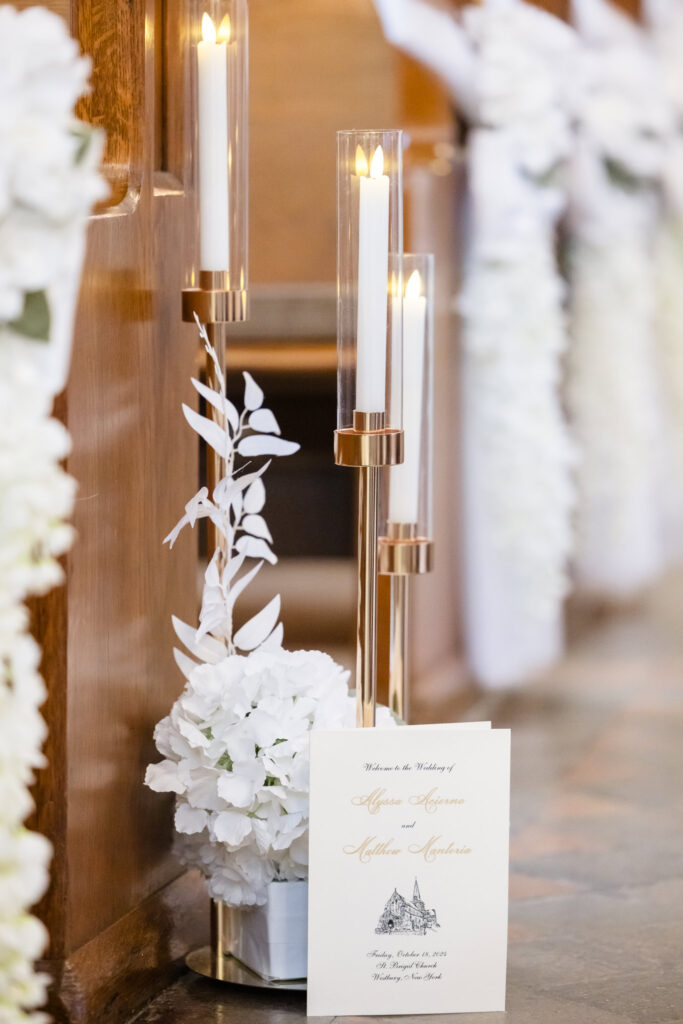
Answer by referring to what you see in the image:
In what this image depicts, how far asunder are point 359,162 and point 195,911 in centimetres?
61

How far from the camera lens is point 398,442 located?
1.07m

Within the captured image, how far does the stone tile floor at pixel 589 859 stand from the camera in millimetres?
1074

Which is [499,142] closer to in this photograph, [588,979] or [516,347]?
[516,347]

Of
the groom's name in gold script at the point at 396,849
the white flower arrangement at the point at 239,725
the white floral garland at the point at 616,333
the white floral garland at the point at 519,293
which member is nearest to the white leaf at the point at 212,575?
the white flower arrangement at the point at 239,725

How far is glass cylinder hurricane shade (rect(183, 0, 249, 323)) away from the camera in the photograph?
43.5 inches

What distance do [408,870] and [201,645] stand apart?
0.75ft

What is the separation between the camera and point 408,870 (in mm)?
1027

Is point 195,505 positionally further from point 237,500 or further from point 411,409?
point 411,409

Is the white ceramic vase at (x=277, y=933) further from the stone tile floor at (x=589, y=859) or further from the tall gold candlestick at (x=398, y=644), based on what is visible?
the tall gold candlestick at (x=398, y=644)

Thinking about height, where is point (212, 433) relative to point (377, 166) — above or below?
below

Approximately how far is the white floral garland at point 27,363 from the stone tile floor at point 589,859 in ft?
1.27

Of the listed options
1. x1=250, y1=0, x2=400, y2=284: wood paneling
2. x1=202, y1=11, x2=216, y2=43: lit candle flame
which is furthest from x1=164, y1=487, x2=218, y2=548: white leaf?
x1=250, y1=0, x2=400, y2=284: wood paneling

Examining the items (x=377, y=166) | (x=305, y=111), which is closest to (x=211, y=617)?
(x=377, y=166)

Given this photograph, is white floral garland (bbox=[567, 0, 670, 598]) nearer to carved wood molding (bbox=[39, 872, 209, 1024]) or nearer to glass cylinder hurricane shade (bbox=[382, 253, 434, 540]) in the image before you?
glass cylinder hurricane shade (bbox=[382, 253, 434, 540])
